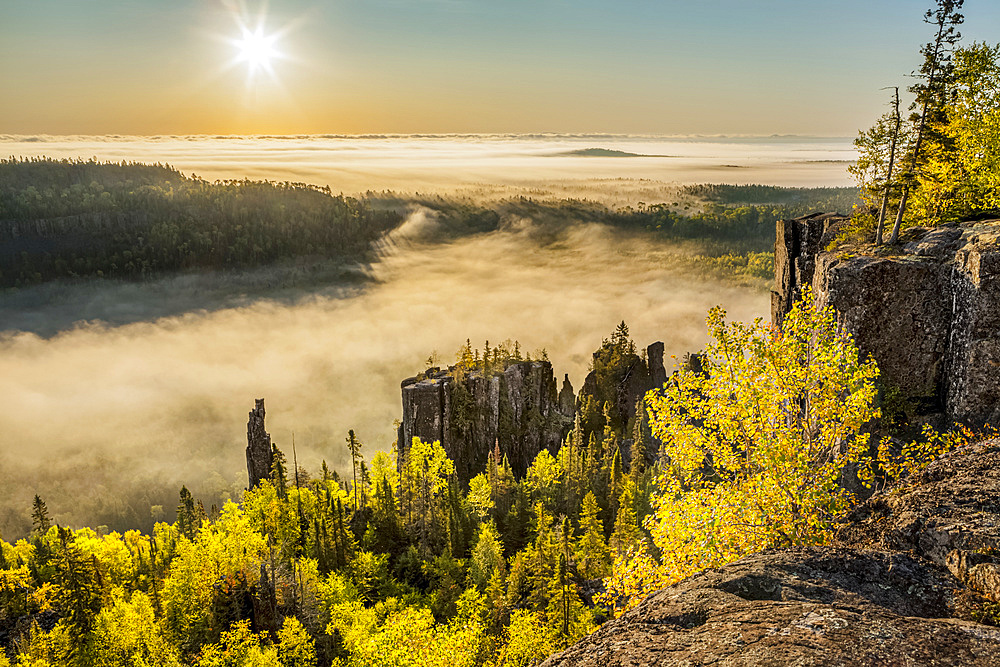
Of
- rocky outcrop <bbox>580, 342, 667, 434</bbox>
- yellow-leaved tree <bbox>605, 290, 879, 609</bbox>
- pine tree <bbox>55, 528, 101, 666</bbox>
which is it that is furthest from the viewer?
rocky outcrop <bbox>580, 342, 667, 434</bbox>

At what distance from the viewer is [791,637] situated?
1004cm

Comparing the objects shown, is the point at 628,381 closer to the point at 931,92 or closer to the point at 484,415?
the point at 484,415

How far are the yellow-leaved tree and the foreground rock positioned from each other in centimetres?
225

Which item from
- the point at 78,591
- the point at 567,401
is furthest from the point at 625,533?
the point at 567,401

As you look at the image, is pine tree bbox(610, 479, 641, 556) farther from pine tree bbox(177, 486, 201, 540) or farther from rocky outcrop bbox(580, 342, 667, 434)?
pine tree bbox(177, 486, 201, 540)

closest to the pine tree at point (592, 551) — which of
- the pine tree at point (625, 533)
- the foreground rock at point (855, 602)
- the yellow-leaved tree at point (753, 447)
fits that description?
the pine tree at point (625, 533)

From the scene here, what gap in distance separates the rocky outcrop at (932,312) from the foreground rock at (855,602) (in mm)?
19874

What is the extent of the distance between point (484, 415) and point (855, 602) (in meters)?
132

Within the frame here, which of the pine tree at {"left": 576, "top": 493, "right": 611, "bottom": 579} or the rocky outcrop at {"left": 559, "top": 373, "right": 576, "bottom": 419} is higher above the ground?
the pine tree at {"left": 576, "top": 493, "right": 611, "bottom": 579}

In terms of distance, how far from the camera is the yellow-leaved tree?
17672mm

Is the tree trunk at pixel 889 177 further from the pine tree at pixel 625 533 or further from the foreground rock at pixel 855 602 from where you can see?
the pine tree at pixel 625 533

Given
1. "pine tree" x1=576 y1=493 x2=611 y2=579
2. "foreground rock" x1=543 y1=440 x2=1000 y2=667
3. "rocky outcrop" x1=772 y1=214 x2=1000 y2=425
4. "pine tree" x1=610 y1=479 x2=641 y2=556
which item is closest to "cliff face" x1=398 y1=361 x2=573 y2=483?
"pine tree" x1=576 y1=493 x2=611 y2=579

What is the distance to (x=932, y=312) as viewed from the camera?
3381cm

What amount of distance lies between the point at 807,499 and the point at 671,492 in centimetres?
470
